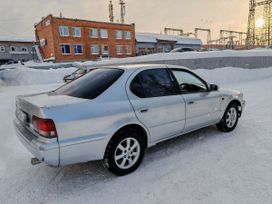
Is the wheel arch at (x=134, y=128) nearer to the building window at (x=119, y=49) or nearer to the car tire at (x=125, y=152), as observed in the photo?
the car tire at (x=125, y=152)

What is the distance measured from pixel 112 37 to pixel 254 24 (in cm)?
2944

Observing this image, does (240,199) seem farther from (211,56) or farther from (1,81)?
(1,81)

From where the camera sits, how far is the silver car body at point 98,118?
8.69ft

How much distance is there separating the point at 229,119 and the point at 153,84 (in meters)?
2.24

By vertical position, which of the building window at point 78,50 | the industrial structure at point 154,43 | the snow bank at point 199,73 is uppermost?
the industrial structure at point 154,43

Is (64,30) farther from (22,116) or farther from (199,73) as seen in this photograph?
(22,116)

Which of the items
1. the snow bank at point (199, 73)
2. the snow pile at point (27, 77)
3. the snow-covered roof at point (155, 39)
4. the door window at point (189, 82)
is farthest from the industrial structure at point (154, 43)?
the door window at point (189, 82)

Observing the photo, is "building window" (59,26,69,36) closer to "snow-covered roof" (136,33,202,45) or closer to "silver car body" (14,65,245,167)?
"snow-covered roof" (136,33,202,45)

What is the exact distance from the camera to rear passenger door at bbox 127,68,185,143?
3.30 meters

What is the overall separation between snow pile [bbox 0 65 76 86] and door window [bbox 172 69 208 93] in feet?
46.2

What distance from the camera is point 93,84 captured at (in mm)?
3357

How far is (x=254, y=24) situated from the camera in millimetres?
45594

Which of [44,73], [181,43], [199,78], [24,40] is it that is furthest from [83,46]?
[199,78]

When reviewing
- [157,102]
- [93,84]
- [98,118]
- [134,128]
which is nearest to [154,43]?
[157,102]
